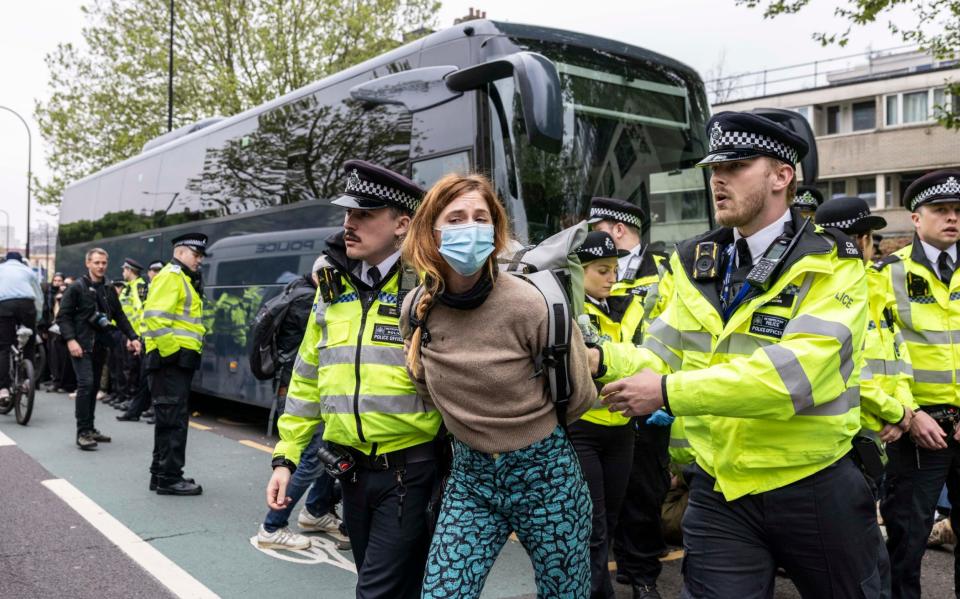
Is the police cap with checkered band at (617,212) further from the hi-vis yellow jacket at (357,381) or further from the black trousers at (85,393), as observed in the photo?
the black trousers at (85,393)

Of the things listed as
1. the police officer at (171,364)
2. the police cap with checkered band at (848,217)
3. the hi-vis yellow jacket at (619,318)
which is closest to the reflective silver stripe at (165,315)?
the police officer at (171,364)

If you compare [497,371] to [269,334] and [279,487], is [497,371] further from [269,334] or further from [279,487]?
[269,334]

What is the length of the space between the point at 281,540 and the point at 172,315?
2554 mm

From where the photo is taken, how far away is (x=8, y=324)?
1095 cm

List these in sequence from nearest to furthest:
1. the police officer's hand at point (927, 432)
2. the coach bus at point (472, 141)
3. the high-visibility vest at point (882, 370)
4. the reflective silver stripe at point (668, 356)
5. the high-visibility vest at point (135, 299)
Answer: the reflective silver stripe at point (668, 356) → the high-visibility vest at point (882, 370) → the police officer's hand at point (927, 432) → the coach bus at point (472, 141) → the high-visibility vest at point (135, 299)

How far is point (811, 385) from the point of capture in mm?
2436

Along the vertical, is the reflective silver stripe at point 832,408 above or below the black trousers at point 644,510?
above

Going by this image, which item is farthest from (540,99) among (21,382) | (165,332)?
(21,382)

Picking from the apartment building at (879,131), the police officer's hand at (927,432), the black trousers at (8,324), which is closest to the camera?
the police officer's hand at (927,432)

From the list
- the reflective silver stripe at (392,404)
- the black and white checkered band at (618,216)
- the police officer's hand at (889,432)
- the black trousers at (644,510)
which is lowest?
the black trousers at (644,510)

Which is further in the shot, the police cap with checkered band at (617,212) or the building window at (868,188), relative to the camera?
the building window at (868,188)

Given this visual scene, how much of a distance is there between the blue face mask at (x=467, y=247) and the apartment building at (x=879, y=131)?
2985 centimetres

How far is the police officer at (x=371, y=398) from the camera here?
117 inches

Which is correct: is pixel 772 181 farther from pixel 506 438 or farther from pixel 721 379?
pixel 506 438
